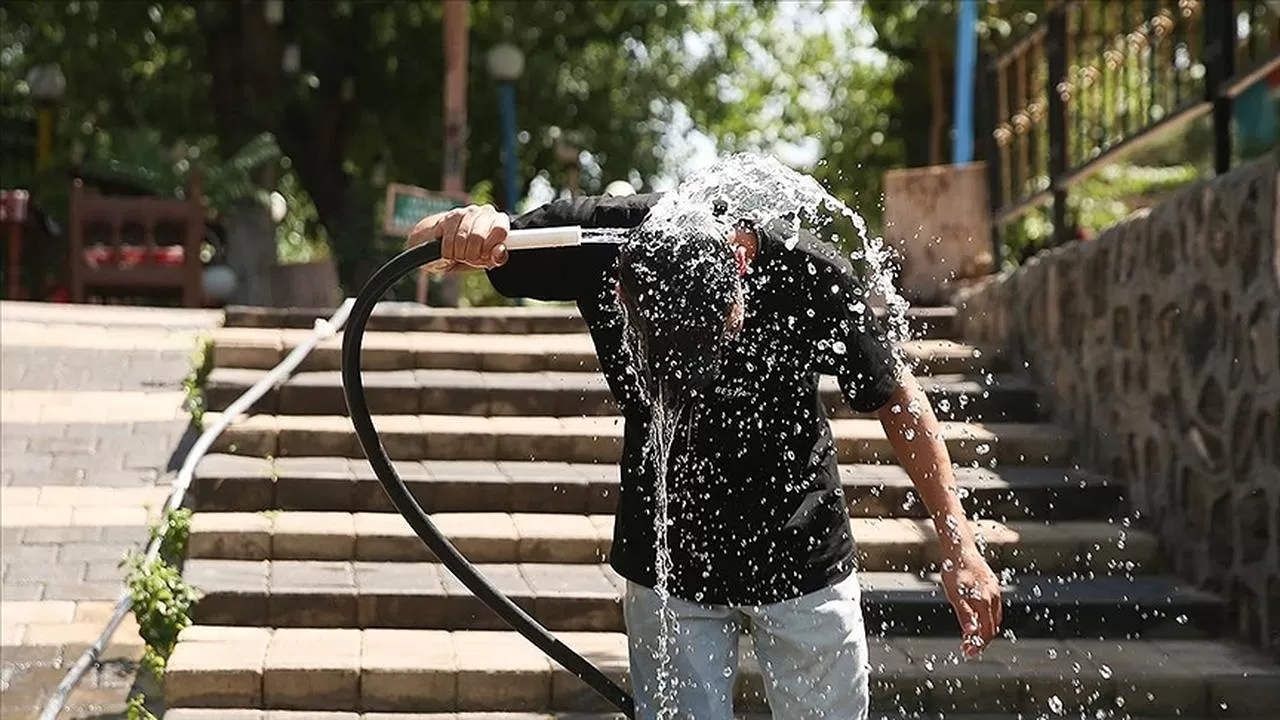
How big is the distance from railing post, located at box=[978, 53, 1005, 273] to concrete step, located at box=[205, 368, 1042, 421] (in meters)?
2.88

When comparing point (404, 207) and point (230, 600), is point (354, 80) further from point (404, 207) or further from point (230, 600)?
point (230, 600)

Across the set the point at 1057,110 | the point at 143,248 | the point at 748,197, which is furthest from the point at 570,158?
the point at 748,197

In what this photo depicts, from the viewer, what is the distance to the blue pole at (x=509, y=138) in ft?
60.2

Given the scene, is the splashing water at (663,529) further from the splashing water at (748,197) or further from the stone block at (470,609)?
the stone block at (470,609)

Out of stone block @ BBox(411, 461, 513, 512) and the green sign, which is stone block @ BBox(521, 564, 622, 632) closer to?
stone block @ BBox(411, 461, 513, 512)

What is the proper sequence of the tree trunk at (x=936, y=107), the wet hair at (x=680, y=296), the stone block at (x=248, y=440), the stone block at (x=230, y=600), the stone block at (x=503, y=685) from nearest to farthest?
the wet hair at (x=680, y=296), the stone block at (x=503, y=685), the stone block at (x=230, y=600), the stone block at (x=248, y=440), the tree trunk at (x=936, y=107)

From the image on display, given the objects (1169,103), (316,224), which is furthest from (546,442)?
(316,224)

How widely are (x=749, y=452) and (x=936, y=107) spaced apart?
61.9 ft

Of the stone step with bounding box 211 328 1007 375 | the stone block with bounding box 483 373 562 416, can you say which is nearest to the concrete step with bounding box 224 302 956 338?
the stone step with bounding box 211 328 1007 375

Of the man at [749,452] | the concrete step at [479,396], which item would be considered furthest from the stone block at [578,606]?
the man at [749,452]

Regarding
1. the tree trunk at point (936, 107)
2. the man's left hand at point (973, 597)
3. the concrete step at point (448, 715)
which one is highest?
the tree trunk at point (936, 107)

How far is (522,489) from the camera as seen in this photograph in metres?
6.80

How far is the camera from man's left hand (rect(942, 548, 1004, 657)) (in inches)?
127

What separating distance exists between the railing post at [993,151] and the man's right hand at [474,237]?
792 centimetres
